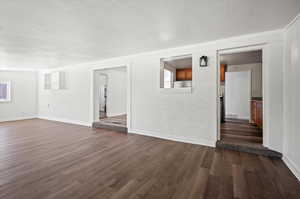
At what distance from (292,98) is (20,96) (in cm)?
977

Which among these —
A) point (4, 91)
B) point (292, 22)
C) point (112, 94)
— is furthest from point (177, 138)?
point (4, 91)

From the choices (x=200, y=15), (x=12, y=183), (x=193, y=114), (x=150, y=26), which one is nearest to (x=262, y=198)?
(x=193, y=114)

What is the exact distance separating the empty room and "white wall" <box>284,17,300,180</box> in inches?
0.7

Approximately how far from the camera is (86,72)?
5.42 m

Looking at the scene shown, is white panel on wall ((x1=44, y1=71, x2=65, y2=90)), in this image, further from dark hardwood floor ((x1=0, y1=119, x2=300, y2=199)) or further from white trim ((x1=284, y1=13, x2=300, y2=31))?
white trim ((x1=284, y1=13, x2=300, y2=31))

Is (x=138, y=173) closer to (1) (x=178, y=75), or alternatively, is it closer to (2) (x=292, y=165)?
(2) (x=292, y=165)

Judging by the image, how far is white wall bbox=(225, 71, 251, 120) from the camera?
624cm

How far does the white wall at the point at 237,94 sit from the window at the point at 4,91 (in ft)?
33.2

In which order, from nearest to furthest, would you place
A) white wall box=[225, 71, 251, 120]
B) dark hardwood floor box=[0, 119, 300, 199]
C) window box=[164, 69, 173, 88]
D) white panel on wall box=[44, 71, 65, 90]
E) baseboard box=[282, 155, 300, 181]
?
dark hardwood floor box=[0, 119, 300, 199] < baseboard box=[282, 155, 300, 181] < white panel on wall box=[44, 71, 65, 90] < window box=[164, 69, 173, 88] < white wall box=[225, 71, 251, 120]

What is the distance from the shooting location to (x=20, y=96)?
Answer: 7.00 m

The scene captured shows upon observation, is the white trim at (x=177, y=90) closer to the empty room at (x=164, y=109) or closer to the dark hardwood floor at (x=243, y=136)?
the empty room at (x=164, y=109)

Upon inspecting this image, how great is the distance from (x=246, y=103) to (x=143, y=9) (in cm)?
621

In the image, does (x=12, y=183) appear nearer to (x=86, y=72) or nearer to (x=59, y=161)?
(x=59, y=161)

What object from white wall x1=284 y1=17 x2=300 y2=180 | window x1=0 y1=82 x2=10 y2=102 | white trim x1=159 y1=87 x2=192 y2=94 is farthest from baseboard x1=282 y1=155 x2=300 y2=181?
window x1=0 y1=82 x2=10 y2=102
